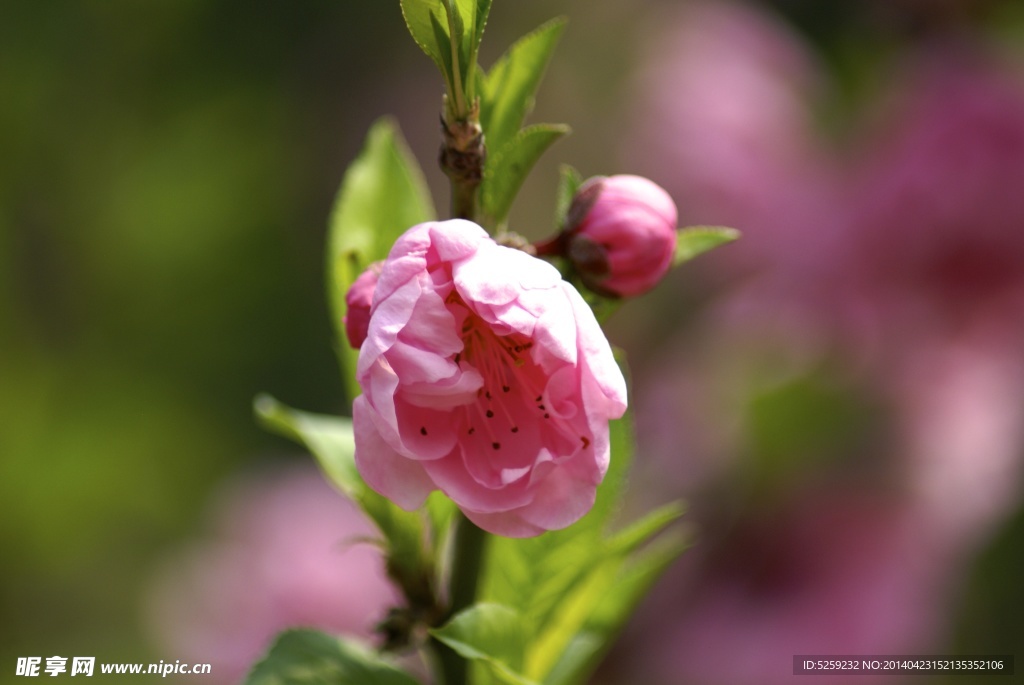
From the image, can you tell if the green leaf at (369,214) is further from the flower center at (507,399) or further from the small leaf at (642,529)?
the small leaf at (642,529)

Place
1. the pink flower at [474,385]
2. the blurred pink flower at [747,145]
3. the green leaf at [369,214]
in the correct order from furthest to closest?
the blurred pink flower at [747,145] → the green leaf at [369,214] → the pink flower at [474,385]

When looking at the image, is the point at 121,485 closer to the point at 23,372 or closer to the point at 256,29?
the point at 23,372

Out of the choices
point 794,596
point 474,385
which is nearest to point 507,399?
point 474,385

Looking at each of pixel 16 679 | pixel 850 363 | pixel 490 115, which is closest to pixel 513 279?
pixel 490 115

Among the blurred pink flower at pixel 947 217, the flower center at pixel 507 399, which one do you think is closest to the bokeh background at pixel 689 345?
the blurred pink flower at pixel 947 217

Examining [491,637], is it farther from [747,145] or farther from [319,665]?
[747,145]

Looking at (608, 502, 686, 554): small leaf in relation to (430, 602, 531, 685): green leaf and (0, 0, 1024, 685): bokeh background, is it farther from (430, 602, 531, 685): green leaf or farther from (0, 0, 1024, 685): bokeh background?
(0, 0, 1024, 685): bokeh background
